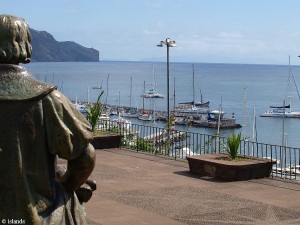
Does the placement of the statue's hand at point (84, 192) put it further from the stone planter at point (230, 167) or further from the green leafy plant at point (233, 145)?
the green leafy plant at point (233, 145)

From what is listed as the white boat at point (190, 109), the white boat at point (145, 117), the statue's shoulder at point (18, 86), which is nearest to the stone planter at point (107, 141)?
the statue's shoulder at point (18, 86)

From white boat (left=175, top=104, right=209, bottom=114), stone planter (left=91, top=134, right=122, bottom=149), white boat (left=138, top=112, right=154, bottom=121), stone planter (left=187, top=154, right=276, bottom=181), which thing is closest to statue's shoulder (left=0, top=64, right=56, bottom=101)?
stone planter (left=187, top=154, right=276, bottom=181)

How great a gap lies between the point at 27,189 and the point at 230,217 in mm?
6434

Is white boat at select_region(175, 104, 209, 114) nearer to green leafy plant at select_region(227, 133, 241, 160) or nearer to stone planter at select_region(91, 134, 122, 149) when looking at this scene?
stone planter at select_region(91, 134, 122, 149)

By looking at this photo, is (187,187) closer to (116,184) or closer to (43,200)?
(116,184)

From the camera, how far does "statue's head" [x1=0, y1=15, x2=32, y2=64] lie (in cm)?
346

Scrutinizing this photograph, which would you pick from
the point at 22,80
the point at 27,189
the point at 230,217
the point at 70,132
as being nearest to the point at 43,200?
the point at 27,189

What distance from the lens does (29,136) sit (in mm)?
3438

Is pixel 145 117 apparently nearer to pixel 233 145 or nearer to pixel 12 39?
pixel 233 145

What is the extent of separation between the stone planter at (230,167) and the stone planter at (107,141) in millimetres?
3972

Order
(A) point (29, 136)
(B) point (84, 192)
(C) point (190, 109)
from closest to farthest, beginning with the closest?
(A) point (29, 136) < (B) point (84, 192) < (C) point (190, 109)

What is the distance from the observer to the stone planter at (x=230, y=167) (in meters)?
12.5

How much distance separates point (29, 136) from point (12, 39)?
0.56 m

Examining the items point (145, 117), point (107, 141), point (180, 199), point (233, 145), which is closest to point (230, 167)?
point (233, 145)
